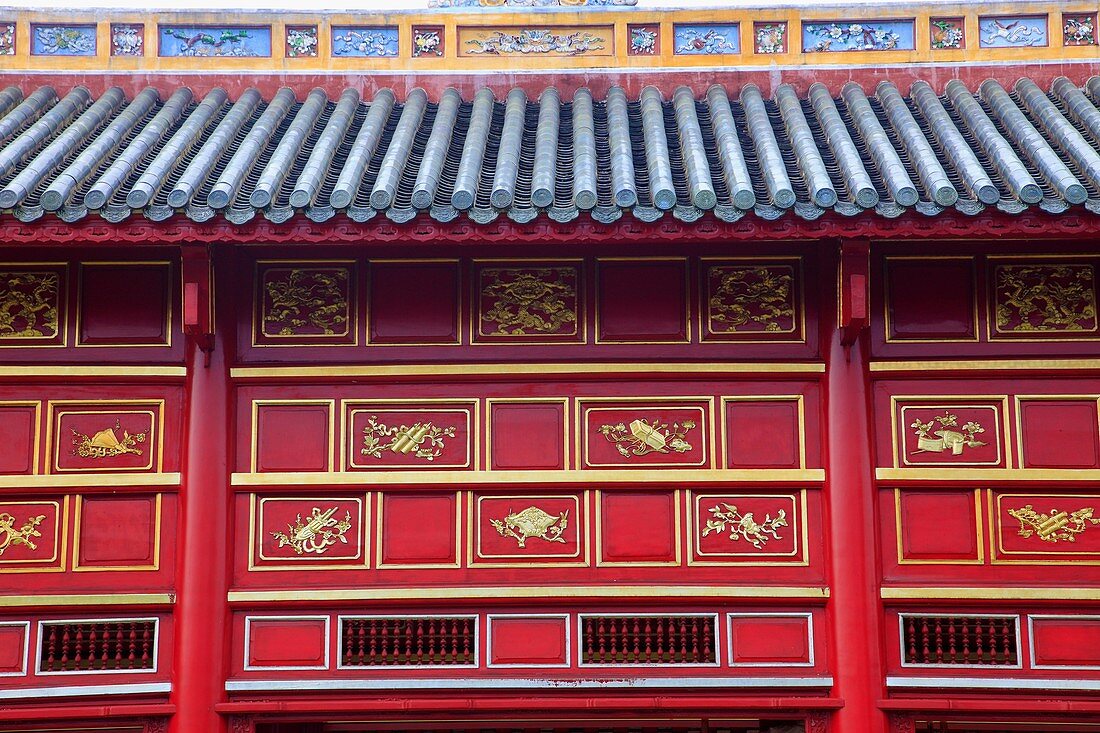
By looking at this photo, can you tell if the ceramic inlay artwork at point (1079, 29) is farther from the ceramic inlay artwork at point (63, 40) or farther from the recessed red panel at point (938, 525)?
the ceramic inlay artwork at point (63, 40)

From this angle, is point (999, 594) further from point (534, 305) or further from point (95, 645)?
point (95, 645)

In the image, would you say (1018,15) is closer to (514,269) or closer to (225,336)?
(514,269)

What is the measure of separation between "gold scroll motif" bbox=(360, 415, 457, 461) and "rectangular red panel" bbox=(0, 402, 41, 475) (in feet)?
6.40

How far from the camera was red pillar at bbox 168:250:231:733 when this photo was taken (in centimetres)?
754

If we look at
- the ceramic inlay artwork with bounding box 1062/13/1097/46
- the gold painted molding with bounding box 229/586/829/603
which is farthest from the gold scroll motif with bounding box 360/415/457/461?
the ceramic inlay artwork with bounding box 1062/13/1097/46

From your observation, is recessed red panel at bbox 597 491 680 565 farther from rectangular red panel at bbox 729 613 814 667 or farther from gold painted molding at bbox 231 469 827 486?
rectangular red panel at bbox 729 613 814 667

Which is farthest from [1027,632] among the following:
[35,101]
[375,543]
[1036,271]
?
[35,101]

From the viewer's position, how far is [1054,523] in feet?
25.4

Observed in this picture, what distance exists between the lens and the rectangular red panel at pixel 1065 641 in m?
7.55

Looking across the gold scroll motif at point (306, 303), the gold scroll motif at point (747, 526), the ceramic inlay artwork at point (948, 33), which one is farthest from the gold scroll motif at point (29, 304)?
the ceramic inlay artwork at point (948, 33)

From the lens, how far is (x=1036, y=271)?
7.93m

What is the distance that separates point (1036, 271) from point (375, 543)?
4261 millimetres

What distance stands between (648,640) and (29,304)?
421 centimetres

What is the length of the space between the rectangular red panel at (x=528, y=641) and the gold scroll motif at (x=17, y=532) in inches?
107
